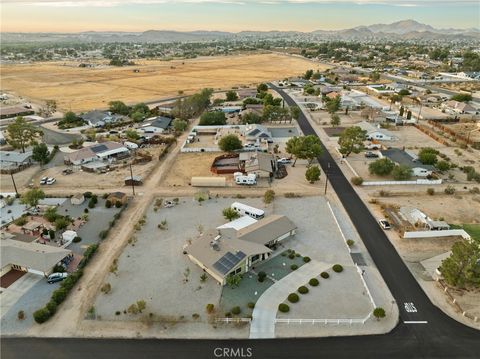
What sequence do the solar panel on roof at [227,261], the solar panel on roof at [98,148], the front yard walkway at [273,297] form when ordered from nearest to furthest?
the front yard walkway at [273,297]
the solar panel on roof at [227,261]
the solar panel on roof at [98,148]

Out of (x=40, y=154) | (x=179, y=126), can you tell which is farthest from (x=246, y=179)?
(x=40, y=154)

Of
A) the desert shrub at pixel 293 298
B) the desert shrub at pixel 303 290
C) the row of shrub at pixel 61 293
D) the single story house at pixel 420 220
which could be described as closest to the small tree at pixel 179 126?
the row of shrub at pixel 61 293

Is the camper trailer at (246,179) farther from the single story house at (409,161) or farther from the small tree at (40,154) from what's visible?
the small tree at (40,154)

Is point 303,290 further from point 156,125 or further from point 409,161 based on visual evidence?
point 156,125

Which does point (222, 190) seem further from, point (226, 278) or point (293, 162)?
point (226, 278)

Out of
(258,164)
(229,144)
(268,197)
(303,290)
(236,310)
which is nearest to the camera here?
(236,310)

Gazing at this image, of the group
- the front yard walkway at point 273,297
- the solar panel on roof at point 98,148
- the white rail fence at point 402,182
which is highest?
the solar panel on roof at point 98,148

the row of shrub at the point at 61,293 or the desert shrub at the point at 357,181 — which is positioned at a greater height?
the desert shrub at the point at 357,181
